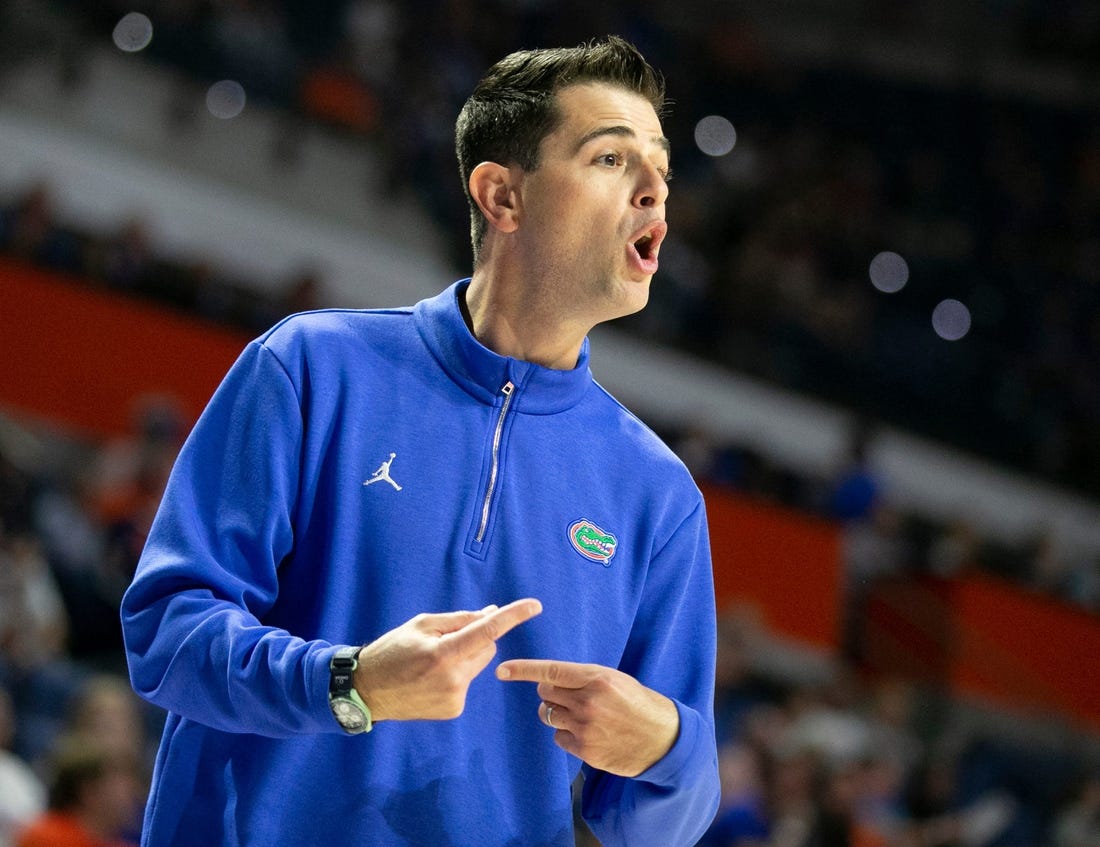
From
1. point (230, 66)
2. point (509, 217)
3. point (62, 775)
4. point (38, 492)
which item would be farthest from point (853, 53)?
point (509, 217)

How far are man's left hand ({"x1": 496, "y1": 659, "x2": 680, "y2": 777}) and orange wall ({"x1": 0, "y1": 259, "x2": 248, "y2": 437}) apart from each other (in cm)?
702

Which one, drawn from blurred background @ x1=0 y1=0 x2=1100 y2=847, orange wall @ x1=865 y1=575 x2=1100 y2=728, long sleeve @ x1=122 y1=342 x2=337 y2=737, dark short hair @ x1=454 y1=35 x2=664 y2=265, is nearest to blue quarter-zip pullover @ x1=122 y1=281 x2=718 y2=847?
long sleeve @ x1=122 y1=342 x2=337 y2=737

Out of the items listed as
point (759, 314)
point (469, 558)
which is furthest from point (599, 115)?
point (759, 314)

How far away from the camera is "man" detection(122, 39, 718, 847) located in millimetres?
1643

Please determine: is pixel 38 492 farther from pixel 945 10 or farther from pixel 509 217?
pixel 945 10

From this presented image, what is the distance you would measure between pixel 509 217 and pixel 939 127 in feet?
41.9

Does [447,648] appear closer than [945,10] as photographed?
Yes

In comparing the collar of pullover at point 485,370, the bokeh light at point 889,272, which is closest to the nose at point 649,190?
the collar of pullover at point 485,370

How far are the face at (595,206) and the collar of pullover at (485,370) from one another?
0.34 feet

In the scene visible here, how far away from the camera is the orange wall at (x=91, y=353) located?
27.7 ft

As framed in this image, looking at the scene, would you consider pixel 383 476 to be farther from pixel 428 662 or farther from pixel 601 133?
pixel 601 133

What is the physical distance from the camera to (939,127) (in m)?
14.0

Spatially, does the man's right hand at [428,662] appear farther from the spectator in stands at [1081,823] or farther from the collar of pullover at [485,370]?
the spectator in stands at [1081,823]

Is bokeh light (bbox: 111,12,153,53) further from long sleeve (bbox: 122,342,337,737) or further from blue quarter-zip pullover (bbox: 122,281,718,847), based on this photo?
long sleeve (bbox: 122,342,337,737)
